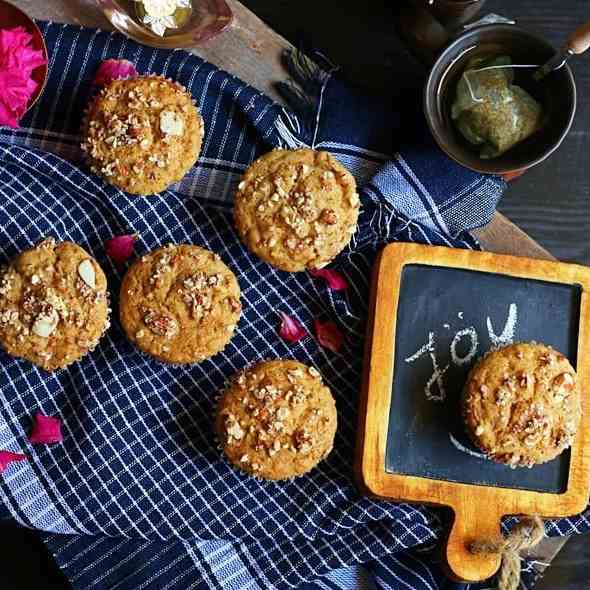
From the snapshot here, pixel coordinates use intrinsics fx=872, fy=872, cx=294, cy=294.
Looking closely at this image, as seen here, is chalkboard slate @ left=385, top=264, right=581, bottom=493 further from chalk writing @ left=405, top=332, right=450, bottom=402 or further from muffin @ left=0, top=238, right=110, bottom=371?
muffin @ left=0, top=238, right=110, bottom=371

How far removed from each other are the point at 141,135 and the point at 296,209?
39 cm

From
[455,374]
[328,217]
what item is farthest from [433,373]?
[328,217]

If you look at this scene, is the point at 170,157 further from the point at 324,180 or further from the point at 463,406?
the point at 463,406

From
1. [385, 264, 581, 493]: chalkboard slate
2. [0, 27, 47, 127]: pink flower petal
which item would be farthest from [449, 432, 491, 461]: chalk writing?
[0, 27, 47, 127]: pink flower petal

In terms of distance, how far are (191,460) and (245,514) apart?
181mm

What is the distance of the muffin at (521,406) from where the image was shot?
1918 millimetres

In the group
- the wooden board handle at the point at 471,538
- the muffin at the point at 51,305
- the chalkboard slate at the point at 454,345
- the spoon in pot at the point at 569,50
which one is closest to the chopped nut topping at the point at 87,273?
the muffin at the point at 51,305

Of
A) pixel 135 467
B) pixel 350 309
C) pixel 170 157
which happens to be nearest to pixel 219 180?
pixel 170 157

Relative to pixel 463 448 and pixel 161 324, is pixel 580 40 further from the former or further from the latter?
pixel 161 324

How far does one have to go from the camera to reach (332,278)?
6.82 ft

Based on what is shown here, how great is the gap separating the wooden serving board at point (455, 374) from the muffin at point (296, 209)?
14 cm

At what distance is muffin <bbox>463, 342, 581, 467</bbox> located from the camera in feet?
6.29

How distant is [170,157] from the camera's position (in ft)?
6.58

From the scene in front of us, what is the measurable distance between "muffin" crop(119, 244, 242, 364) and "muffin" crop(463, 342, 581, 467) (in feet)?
1.91
